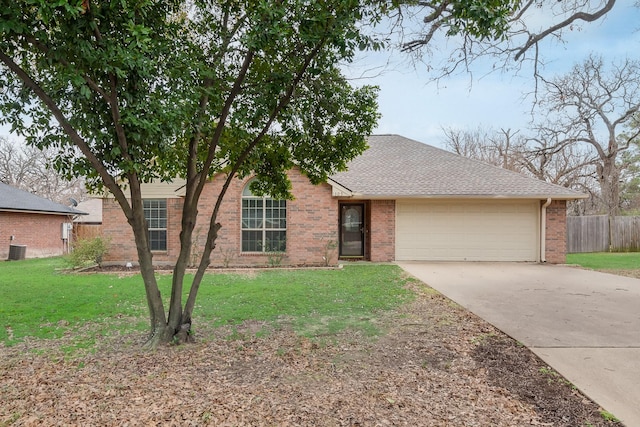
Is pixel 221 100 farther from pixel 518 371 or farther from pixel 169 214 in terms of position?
pixel 169 214

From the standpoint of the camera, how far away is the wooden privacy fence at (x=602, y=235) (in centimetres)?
1889

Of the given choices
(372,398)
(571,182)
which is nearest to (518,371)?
(372,398)

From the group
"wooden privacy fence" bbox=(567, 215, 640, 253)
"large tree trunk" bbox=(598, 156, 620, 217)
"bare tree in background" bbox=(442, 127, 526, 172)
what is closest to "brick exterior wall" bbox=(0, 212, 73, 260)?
"wooden privacy fence" bbox=(567, 215, 640, 253)

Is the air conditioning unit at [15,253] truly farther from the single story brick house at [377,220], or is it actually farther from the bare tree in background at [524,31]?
the bare tree in background at [524,31]

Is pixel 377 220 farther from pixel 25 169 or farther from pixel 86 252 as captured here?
pixel 25 169

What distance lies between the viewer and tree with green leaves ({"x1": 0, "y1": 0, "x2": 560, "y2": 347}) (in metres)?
3.73

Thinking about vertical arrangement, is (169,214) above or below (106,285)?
above

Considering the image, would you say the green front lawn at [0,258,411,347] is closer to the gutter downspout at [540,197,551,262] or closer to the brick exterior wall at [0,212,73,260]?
the gutter downspout at [540,197,551,262]

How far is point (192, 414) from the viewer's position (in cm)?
316

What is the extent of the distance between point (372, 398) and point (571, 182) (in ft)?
99.7

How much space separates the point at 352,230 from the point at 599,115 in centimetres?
1893

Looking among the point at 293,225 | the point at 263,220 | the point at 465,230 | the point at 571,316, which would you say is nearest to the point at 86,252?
the point at 263,220

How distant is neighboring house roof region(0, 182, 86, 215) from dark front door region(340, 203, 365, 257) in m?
15.0

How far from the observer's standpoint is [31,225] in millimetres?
19219
